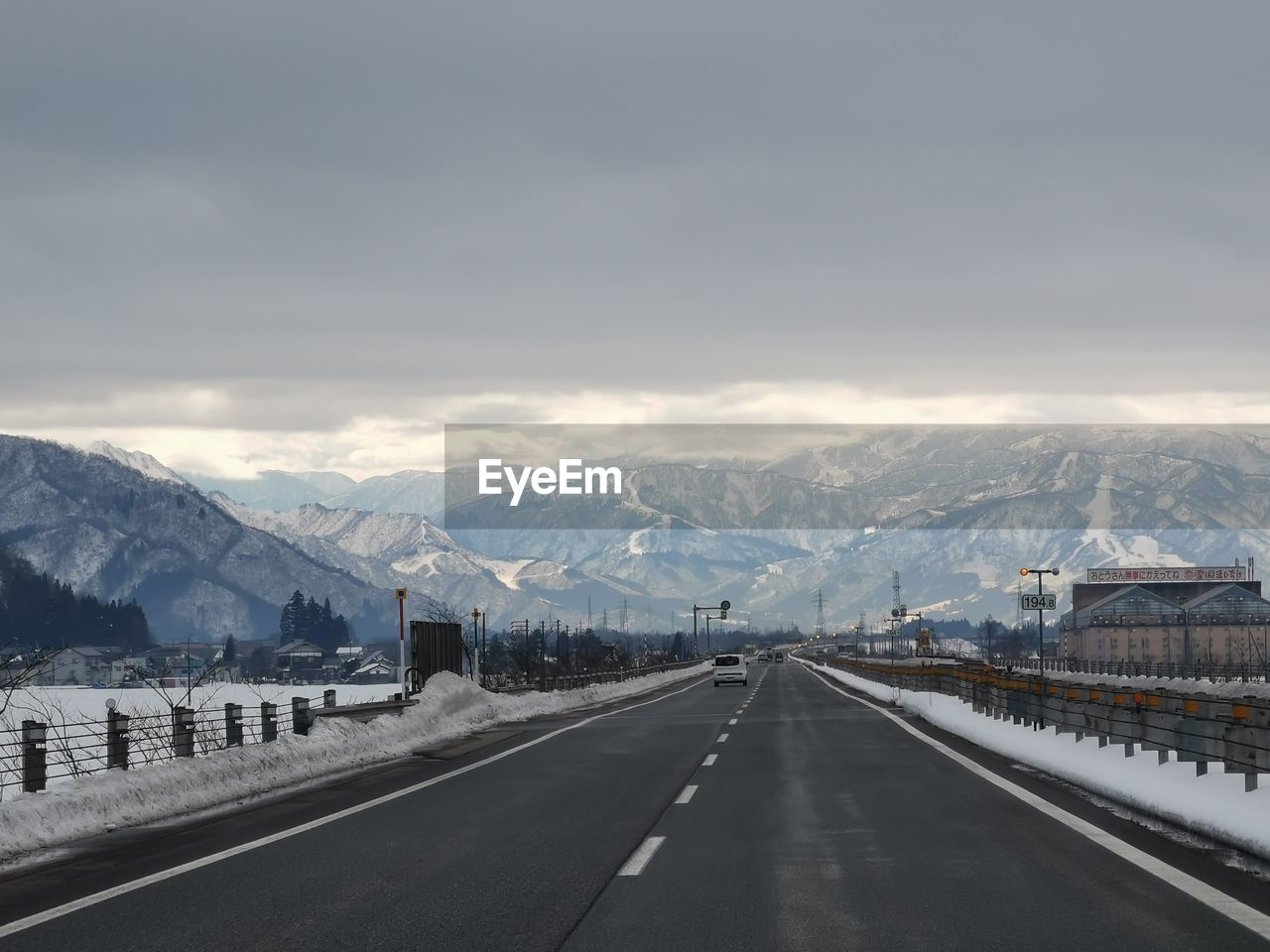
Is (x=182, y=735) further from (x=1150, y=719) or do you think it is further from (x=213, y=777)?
(x=1150, y=719)

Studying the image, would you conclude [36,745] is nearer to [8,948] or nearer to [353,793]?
[353,793]

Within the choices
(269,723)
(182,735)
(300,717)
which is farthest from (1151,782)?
(269,723)

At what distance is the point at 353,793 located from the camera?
19.2m

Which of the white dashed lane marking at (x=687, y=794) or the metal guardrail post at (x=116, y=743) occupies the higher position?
the metal guardrail post at (x=116, y=743)

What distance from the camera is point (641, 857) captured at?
12.6m

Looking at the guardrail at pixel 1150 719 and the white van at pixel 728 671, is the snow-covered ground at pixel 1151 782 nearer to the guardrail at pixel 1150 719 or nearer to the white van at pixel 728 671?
the guardrail at pixel 1150 719

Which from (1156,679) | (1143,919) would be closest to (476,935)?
(1143,919)

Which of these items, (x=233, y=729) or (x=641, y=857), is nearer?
(x=641, y=857)

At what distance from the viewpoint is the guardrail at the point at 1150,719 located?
15.4 meters

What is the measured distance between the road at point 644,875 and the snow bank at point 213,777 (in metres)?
0.73

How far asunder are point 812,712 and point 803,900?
108ft

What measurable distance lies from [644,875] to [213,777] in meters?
9.26

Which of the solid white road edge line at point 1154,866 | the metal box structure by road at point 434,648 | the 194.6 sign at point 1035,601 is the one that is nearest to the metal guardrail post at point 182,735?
the solid white road edge line at point 1154,866

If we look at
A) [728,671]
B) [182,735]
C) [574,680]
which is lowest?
[728,671]
